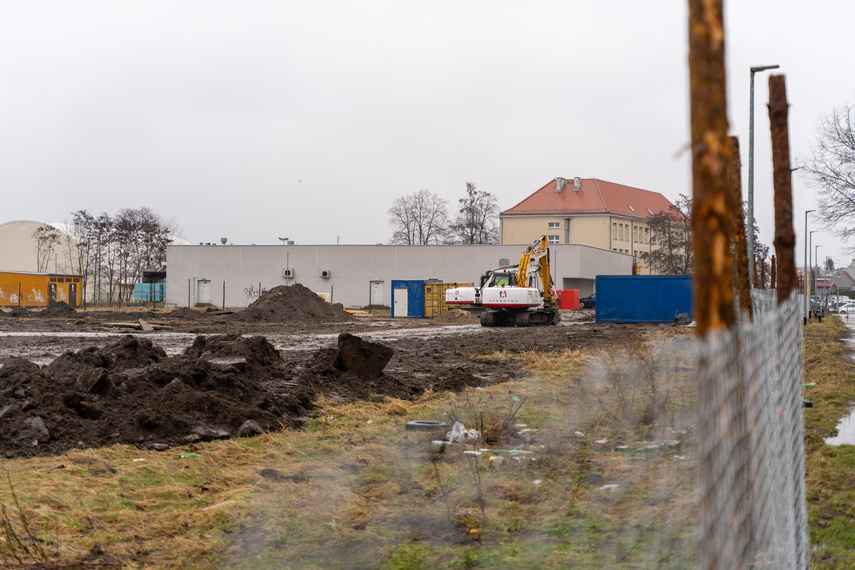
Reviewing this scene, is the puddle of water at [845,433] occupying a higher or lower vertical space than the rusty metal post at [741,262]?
lower

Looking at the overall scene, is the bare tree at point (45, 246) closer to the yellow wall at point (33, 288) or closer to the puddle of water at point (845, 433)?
the yellow wall at point (33, 288)

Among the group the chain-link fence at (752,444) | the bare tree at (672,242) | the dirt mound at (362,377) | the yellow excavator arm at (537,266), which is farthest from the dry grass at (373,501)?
the bare tree at (672,242)

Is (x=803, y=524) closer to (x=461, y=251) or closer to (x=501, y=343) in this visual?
(x=501, y=343)

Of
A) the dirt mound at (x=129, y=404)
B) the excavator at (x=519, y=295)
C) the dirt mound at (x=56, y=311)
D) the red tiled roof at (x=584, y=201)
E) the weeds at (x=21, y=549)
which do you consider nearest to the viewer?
the weeds at (x=21, y=549)

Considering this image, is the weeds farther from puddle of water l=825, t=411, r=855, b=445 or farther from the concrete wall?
the concrete wall

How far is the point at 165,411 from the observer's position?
32.3 feet

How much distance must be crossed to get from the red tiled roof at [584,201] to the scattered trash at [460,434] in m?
80.6

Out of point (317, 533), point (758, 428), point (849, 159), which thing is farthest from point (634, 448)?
point (849, 159)

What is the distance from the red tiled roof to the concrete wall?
2258 centimetres

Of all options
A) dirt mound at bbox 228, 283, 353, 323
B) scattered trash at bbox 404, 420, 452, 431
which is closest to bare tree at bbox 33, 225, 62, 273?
dirt mound at bbox 228, 283, 353, 323

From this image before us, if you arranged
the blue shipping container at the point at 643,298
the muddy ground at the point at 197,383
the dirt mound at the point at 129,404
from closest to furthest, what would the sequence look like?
1. the dirt mound at the point at 129,404
2. the muddy ground at the point at 197,383
3. the blue shipping container at the point at 643,298

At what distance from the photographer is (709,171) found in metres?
1.80

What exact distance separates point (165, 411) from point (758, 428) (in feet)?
27.2

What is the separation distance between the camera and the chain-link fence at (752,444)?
1.85m
